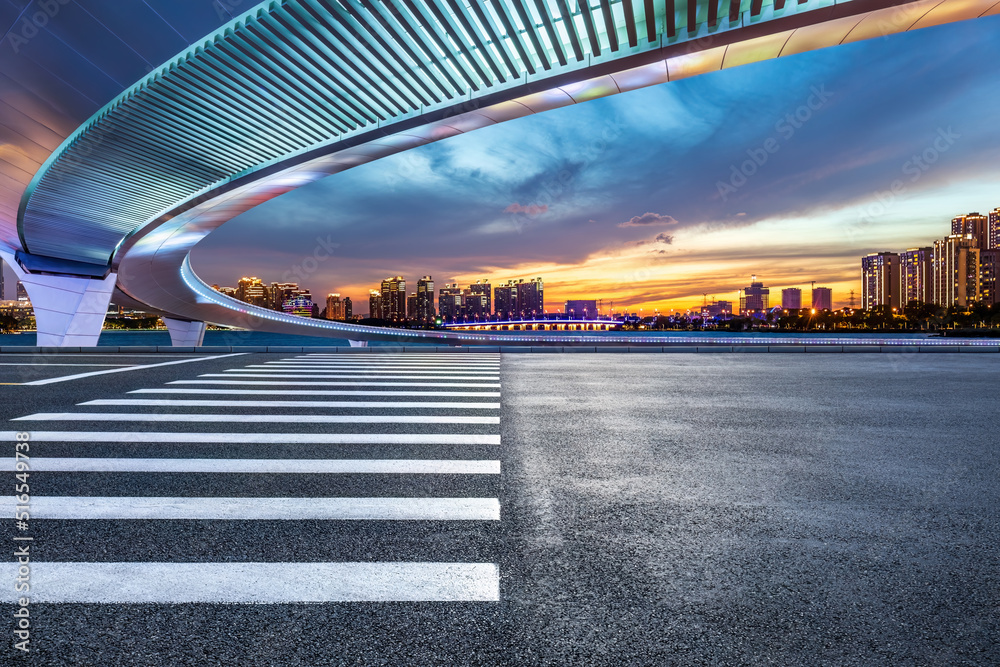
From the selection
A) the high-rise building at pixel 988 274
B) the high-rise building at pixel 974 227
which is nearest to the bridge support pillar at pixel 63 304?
the high-rise building at pixel 988 274

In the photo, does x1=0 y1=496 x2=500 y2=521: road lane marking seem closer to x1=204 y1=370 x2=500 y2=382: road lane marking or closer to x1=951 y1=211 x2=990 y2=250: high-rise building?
x1=204 y1=370 x2=500 y2=382: road lane marking

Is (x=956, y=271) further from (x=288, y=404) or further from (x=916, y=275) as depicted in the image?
(x=288, y=404)

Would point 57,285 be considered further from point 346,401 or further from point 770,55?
point 770,55

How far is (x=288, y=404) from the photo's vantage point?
7.62 m

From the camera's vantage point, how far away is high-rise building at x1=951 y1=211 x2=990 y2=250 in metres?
120

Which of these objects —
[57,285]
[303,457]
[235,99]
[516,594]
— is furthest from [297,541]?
[57,285]

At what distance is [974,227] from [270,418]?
168250 mm

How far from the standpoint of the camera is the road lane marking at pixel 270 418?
644 cm

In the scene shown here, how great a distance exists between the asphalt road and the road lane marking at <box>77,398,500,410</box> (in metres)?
0.54

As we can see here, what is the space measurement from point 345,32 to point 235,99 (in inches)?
200

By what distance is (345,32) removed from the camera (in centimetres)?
1141

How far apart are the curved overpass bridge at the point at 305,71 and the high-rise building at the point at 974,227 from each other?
14970 centimetres

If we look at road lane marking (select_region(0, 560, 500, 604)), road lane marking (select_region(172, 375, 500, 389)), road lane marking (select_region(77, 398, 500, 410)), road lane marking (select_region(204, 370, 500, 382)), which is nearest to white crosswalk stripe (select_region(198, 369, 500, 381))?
road lane marking (select_region(204, 370, 500, 382))

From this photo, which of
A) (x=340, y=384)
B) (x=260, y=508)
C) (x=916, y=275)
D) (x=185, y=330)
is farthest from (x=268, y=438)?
(x=916, y=275)
